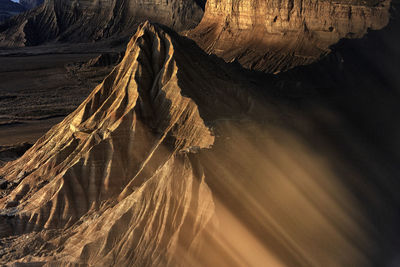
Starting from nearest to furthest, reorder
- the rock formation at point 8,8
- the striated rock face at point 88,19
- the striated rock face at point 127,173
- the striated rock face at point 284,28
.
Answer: the striated rock face at point 127,173
the striated rock face at point 284,28
the striated rock face at point 88,19
the rock formation at point 8,8

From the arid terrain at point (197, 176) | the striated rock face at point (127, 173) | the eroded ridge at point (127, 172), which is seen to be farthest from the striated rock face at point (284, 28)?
the eroded ridge at point (127, 172)

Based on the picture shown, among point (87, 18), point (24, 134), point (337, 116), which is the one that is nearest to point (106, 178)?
point (337, 116)

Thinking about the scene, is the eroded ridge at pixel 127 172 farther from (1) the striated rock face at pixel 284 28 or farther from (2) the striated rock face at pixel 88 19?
(2) the striated rock face at pixel 88 19

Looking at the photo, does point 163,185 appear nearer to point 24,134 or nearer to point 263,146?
point 263,146

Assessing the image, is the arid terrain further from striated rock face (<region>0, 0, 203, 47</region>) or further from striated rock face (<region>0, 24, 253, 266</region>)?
striated rock face (<region>0, 0, 203, 47</region>)

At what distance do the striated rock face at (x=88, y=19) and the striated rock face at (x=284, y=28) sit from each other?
90.9 ft

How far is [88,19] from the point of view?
112 m

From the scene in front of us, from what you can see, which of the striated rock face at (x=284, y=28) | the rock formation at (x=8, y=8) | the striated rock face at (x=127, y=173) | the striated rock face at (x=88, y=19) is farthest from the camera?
the rock formation at (x=8, y=8)

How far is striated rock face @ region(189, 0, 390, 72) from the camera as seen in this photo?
5034 cm

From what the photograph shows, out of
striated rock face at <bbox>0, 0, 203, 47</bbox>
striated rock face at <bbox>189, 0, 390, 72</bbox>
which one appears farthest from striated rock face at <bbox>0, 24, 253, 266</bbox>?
striated rock face at <bbox>0, 0, 203, 47</bbox>

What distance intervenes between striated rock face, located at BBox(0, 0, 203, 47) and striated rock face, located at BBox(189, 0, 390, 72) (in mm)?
27721

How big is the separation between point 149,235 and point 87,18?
10187 cm

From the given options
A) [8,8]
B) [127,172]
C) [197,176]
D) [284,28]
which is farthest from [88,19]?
[197,176]

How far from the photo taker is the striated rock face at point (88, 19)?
9744cm
